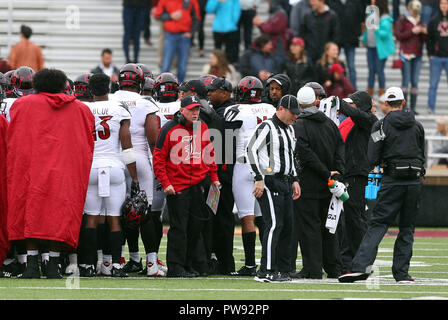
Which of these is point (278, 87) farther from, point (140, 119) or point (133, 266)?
point (133, 266)

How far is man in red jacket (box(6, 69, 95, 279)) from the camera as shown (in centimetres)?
1112

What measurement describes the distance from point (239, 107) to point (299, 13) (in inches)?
365

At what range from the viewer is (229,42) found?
22.0 meters

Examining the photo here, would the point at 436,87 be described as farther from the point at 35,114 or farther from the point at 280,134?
the point at 35,114

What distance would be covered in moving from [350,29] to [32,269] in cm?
1159

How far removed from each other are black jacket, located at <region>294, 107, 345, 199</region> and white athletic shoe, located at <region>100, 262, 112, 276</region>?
2197 mm

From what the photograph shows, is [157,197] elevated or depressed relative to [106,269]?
elevated

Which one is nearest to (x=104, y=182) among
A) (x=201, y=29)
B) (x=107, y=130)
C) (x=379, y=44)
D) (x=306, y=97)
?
(x=107, y=130)

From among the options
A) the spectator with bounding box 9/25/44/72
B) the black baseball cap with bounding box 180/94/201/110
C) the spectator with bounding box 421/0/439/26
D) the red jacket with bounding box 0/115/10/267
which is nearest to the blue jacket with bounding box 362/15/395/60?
the spectator with bounding box 421/0/439/26

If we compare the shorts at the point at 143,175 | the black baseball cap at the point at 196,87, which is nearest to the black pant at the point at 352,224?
the black baseball cap at the point at 196,87

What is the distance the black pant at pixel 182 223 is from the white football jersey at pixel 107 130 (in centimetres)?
72

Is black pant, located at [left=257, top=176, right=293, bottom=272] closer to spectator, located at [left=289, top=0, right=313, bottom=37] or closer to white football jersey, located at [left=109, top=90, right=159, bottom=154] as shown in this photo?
white football jersey, located at [left=109, top=90, right=159, bottom=154]
